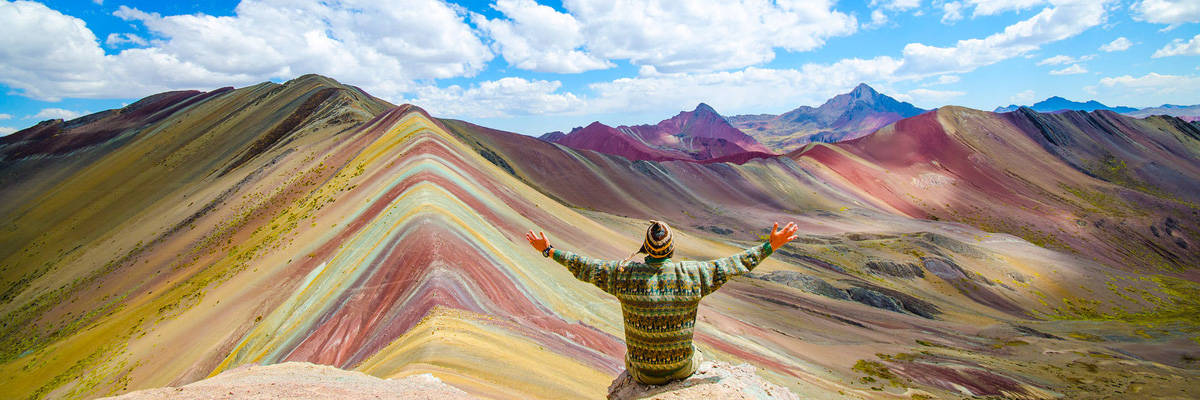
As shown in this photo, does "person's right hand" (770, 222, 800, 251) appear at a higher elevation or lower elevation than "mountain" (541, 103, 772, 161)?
lower

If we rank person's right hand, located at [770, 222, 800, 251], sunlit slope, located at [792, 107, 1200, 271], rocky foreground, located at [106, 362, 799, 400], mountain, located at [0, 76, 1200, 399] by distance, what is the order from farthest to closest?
sunlit slope, located at [792, 107, 1200, 271] < mountain, located at [0, 76, 1200, 399] < rocky foreground, located at [106, 362, 799, 400] < person's right hand, located at [770, 222, 800, 251]

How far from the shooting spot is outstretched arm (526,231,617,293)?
396 cm

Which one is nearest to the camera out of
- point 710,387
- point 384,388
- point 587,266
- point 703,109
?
point 710,387

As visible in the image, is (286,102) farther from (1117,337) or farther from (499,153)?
(1117,337)

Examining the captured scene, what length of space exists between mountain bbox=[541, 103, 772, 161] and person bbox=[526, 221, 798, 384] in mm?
78390

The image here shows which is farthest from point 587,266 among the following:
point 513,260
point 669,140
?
point 669,140

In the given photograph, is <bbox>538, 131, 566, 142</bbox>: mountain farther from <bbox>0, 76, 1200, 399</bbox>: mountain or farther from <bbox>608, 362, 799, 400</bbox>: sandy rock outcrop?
<bbox>608, 362, 799, 400</bbox>: sandy rock outcrop

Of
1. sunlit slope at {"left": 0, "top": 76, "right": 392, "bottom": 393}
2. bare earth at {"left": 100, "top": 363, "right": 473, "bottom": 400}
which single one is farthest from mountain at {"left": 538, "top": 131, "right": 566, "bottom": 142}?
bare earth at {"left": 100, "top": 363, "right": 473, "bottom": 400}

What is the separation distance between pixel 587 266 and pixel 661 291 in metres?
0.63

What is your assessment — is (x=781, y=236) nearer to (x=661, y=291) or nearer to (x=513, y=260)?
(x=661, y=291)

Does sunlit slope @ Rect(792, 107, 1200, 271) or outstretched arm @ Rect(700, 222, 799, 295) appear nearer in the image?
outstretched arm @ Rect(700, 222, 799, 295)

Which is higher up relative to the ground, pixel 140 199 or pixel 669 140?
pixel 669 140

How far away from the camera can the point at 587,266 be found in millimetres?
4043

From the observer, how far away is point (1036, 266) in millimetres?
34312
